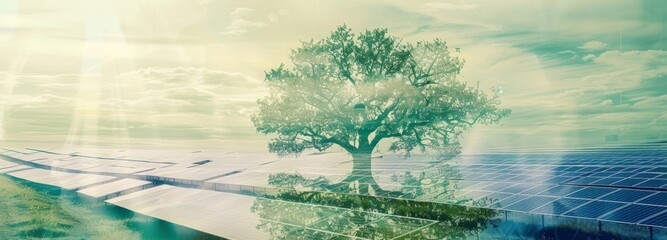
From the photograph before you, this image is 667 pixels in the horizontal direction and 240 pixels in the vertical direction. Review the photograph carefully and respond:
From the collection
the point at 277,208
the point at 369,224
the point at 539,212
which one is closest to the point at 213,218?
the point at 277,208

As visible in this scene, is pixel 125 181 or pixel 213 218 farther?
pixel 125 181

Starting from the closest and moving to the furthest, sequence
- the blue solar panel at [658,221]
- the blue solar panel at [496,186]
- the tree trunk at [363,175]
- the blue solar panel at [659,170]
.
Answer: the blue solar panel at [658,221]
the blue solar panel at [659,170]
the blue solar panel at [496,186]
the tree trunk at [363,175]

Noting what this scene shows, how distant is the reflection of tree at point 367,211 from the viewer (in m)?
19.4

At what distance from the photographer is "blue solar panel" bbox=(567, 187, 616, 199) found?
68.5ft

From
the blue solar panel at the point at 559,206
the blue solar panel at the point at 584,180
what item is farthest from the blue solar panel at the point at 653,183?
the blue solar panel at the point at 559,206

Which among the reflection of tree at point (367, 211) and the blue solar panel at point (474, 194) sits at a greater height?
the blue solar panel at point (474, 194)

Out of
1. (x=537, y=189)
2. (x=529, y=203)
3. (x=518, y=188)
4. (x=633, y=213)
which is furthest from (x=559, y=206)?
(x=518, y=188)

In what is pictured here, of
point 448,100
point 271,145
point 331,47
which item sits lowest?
point 271,145

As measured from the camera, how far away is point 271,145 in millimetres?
40250

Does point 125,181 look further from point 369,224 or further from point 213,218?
point 369,224

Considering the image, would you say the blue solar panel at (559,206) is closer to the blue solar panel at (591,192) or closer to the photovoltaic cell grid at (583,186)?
the photovoltaic cell grid at (583,186)

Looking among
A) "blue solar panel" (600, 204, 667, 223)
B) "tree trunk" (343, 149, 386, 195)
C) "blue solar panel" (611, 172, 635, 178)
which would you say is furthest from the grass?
"blue solar panel" (611, 172, 635, 178)

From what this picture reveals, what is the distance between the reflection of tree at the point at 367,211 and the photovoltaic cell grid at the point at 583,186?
1412 millimetres

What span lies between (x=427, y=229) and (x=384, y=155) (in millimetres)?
32428
